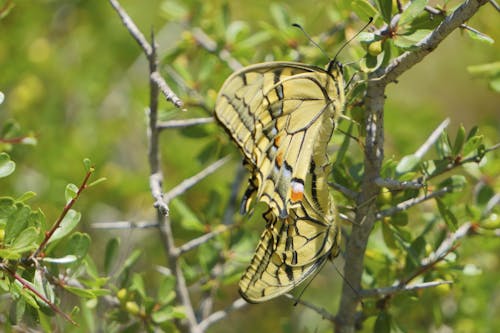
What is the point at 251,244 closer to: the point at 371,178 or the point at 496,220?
the point at 371,178

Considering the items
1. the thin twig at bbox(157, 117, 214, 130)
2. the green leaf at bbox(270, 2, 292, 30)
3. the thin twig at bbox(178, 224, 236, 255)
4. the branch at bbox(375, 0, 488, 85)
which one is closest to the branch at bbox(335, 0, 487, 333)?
the branch at bbox(375, 0, 488, 85)

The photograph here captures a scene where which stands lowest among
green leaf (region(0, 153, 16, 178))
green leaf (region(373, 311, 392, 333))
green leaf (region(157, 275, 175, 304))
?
green leaf (region(373, 311, 392, 333))

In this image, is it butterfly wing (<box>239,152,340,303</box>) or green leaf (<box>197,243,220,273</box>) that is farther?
green leaf (<box>197,243,220,273</box>)

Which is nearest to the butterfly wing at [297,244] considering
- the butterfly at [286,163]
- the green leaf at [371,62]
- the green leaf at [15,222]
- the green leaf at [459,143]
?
the butterfly at [286,163]

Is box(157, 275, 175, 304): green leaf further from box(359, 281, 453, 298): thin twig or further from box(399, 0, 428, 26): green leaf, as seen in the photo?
box(399, 0, 428, 26): green leaf

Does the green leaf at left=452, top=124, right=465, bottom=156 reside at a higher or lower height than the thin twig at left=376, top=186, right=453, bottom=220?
higher

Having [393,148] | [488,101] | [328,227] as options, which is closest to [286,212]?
[328,227]
